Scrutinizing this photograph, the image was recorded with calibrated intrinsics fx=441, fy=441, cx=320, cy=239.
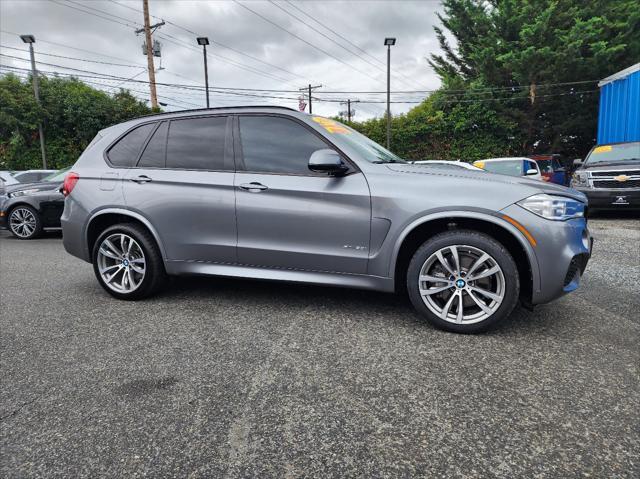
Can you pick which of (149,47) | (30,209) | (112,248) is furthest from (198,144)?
(149,47)

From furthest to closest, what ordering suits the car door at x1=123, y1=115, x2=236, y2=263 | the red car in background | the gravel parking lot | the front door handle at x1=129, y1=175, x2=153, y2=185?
1. the red car in background
2. the front door handle at x1=129, y1=175, x2=153, y2=185
3. the car door at x1=123, y1=115, x2=236, y2=263
4. the gravel parking lot

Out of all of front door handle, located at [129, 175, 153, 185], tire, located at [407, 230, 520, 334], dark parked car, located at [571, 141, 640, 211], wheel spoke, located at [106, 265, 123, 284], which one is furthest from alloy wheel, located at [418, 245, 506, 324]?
dark parked car, located at [571, 141, 640, 211]

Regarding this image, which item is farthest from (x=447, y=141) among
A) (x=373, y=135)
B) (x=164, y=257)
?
(x=164, y=257)

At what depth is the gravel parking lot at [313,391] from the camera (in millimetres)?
1776

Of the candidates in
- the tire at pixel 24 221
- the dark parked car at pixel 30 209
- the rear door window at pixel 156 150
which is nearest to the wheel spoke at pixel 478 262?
the rear door window at pixel 156 150

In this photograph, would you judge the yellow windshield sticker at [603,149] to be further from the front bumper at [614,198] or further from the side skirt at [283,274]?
the side skirt at [283,274]

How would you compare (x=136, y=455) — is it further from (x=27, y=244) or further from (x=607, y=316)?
(x=27, y=244)

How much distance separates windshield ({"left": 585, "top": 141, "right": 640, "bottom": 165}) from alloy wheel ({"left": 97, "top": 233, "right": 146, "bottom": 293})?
1006 cm

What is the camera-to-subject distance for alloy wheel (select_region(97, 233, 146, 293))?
13.1ft

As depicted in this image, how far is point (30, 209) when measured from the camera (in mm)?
8945

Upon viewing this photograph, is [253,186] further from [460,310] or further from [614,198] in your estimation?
[614,198]

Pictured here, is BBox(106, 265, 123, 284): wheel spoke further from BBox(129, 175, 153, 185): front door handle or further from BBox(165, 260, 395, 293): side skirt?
BBox(129, 175, 153, 185): front door handle

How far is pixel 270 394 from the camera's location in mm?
2293

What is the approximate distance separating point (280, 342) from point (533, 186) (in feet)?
6.68
